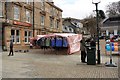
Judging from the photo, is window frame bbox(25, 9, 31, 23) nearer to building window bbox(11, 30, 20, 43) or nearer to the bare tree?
building window bbox(11, 30, 20, 43)

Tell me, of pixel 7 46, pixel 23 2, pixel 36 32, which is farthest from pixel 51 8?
pixel 7 46

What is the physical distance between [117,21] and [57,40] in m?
11.2

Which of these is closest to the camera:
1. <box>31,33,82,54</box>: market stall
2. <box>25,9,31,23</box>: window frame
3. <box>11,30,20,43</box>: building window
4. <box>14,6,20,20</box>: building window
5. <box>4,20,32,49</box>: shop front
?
<box>31,33,82,54</box>: market stall

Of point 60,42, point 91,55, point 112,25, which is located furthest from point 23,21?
point 112,25

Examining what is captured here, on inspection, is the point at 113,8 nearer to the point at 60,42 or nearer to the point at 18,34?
the point at 18,34

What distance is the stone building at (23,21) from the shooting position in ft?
89.8

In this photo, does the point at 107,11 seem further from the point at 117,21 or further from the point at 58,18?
the point at 117,21

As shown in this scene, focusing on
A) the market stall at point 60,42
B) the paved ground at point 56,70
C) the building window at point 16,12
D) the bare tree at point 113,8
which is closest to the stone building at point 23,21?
the building window at point 16,12

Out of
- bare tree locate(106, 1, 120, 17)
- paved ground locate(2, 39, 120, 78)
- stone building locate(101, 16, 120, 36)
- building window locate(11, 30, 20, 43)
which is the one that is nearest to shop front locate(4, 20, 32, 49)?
building window locate(11, 30, 20, 43)

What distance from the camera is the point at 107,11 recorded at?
6475 centimetres

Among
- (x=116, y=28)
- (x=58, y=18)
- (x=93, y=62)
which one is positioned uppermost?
(x=58, y=18)

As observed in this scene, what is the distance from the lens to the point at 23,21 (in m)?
31.5

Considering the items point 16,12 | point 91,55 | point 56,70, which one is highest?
point 16,12

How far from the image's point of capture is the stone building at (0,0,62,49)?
27.4m
